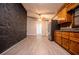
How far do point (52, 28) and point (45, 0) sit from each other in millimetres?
4661

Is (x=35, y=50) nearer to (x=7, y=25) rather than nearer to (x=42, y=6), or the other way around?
(x=7, y=25)

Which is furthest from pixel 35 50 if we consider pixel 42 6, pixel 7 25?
pixel 42 6

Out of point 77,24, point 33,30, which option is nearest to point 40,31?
point 33,30

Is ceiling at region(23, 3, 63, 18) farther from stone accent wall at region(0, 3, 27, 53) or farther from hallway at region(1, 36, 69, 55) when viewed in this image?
hallway at region(1, 36, 69, 55)

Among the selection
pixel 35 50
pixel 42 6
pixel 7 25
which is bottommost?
pixel 35 50

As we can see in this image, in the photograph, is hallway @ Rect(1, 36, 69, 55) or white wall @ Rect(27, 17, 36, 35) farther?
white wall @ Rect(27, 17, 36, 35)

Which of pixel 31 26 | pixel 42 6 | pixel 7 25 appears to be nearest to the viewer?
pixel 7 25

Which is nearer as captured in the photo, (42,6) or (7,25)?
(7,25)

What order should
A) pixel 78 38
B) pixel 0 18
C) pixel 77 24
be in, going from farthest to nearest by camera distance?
pixel 77 24 → pixel 0 18 → pixel 78 38

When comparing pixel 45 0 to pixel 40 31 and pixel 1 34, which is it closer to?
pixel 1 34

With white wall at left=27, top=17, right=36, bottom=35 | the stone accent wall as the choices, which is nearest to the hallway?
the stone accent wall

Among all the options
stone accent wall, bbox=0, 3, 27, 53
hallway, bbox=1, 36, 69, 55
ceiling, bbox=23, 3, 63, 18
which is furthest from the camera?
ceiling, bbox=23, 3, 63, 18

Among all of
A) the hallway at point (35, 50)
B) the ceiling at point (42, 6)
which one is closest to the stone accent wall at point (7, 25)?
the hallway at point (35, 50)

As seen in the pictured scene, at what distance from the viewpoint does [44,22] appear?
15.3m
